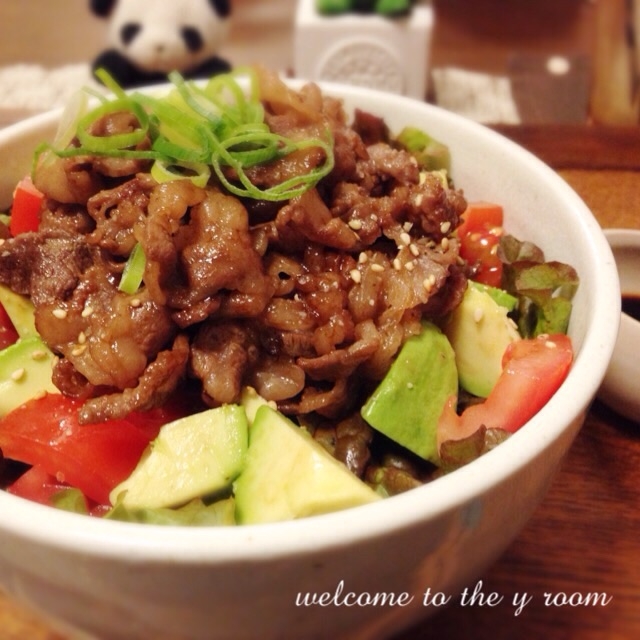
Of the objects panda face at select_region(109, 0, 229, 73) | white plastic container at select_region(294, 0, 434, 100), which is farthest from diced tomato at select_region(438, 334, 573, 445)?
panda face at select_region(109, 0, 229, 73)

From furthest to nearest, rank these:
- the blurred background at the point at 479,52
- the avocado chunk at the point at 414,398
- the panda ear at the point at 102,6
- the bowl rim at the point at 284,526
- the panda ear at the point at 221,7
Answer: the panda ear at the point at 102,6 < the panda ear at the point at 221,7 < the blurred background at the point at 479,52 < the avocado chunk at the point at 414,398 < the bowl rim at the point at 284,526

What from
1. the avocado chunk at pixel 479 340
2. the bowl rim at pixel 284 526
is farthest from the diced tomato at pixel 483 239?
the bowl rim at pixel 284 526

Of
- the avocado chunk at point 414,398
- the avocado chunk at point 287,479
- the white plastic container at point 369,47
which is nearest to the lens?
the avocado chunk at point 287,479

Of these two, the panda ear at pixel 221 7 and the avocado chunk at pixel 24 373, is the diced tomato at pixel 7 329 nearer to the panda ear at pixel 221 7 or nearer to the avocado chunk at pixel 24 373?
the avocado chunk at pixel 24 373

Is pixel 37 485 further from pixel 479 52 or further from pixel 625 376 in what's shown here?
pixel 479 52

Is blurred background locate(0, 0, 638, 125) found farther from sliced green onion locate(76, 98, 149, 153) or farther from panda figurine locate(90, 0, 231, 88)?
sliced green onion locate(76, 98, 149, 153)

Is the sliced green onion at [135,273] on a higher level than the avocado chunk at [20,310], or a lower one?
higher

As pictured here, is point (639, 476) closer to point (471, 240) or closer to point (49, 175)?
point (471, 240)
